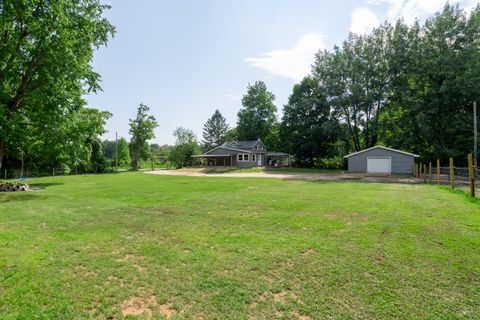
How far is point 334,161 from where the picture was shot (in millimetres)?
40594

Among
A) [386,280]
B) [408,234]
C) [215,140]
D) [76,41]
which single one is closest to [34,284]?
[386,280]

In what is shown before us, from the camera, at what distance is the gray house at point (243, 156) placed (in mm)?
42750

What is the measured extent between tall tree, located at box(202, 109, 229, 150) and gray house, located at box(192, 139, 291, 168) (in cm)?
2026

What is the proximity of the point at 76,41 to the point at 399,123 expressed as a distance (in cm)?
3345

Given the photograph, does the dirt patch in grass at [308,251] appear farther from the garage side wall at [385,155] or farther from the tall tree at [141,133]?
the tall tree at [141,133]

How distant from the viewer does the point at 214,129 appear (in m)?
70.2

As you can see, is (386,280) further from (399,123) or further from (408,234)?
(399,123)

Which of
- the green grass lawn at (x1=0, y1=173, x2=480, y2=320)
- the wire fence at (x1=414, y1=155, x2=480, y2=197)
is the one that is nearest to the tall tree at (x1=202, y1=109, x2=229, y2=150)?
the wire fence at (x1=414, y1=155, x2=480, y2=197)

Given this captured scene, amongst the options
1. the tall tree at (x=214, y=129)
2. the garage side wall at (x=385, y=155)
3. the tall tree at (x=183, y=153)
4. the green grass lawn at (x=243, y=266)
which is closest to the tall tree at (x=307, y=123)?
the garage side wall at (x=385, y=155)

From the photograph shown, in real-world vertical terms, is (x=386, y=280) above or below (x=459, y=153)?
below

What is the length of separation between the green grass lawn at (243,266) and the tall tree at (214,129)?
2472 inches

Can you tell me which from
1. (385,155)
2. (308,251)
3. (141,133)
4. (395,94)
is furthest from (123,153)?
(308,251)

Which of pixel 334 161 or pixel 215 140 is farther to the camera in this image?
pixel 215 140

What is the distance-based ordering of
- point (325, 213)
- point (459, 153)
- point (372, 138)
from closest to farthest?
1. point (325, 213)
2. point (459, 153)
3. point (372, 138)
